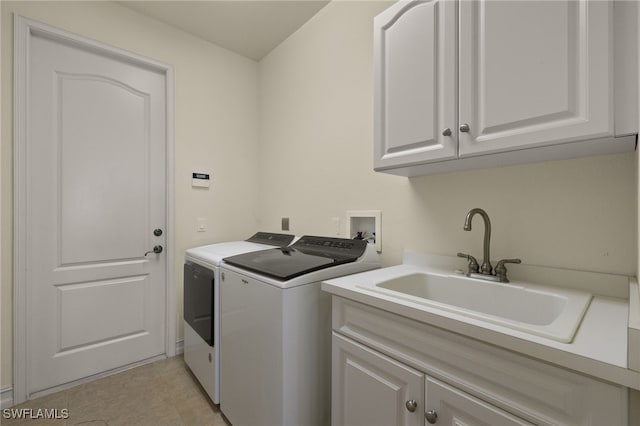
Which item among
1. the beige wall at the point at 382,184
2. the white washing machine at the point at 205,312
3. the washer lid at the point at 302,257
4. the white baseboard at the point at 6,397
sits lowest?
the white baseboard at the point at 6,397

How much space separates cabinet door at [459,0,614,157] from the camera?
0.75 m

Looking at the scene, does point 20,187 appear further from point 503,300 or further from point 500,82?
point 503,300

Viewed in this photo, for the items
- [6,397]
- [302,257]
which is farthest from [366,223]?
[6,397]

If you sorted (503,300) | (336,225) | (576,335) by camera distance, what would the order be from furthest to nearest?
(336,225) → (503,300) → (576,335)

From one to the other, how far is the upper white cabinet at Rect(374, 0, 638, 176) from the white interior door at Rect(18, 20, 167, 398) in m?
1.83

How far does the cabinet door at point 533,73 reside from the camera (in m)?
0.75

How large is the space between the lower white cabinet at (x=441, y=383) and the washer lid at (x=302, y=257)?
0.25 metres

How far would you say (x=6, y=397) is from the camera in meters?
1.62

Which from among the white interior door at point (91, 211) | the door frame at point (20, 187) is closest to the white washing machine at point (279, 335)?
the white interior door at point (91, 211)

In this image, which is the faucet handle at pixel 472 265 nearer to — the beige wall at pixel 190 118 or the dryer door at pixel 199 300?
the dryer door at pixel 199 300

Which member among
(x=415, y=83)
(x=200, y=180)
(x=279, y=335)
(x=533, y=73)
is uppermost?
(x=415, y=83)

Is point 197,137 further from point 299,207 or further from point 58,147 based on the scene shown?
point 299,207

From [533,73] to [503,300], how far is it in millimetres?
794

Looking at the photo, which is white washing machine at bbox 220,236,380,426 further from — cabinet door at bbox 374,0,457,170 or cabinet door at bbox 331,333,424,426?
cabinet door at bbox 374,0,457,170
